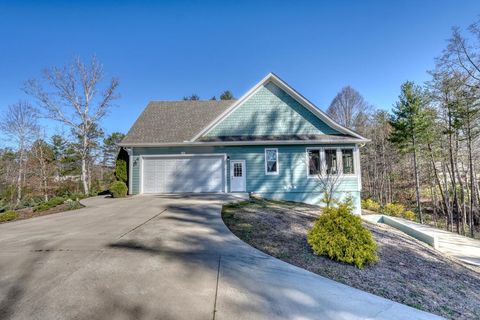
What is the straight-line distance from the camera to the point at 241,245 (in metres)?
5.02

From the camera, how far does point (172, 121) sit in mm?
15688

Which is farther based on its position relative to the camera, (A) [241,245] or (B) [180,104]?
(B) [180,104]

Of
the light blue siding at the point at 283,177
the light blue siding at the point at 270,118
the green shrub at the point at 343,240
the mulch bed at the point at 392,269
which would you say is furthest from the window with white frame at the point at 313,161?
the green shrub at the point at 343,240

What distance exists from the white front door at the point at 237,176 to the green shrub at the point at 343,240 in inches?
319

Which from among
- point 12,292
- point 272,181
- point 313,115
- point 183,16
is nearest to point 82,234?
point 12,292

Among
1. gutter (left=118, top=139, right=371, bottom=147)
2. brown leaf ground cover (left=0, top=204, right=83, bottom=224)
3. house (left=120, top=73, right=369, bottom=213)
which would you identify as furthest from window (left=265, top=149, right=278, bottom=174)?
brown leaf ground cover (left=0, top=204, right=83, bottom=224)

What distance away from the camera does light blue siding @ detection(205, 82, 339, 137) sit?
13.5 m

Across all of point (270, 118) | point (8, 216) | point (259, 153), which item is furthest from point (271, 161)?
point (8, 216)

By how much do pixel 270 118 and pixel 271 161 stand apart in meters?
2.53

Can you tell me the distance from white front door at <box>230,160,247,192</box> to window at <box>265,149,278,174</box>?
1343 millimetres

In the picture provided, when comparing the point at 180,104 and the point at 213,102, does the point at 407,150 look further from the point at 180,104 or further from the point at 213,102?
the point at 180,104

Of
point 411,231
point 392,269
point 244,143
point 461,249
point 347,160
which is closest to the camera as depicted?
point 392,269

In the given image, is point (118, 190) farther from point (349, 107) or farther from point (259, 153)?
point (349, 107)

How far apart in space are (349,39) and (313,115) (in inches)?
188
